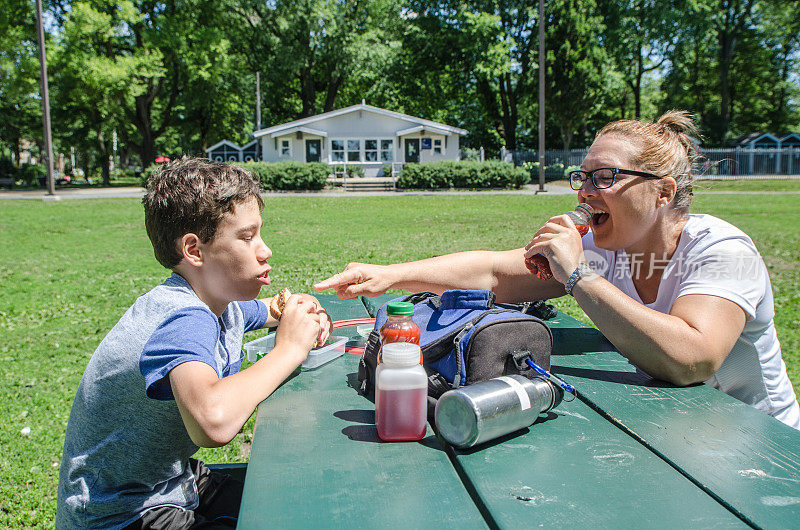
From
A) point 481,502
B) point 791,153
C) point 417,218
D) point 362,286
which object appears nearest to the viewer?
point 481,502

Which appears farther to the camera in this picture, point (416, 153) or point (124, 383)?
point (416, 153)

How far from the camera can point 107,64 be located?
34031mm

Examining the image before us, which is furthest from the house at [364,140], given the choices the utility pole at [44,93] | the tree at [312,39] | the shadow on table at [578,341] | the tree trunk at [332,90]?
the shadow on table at [578,341]

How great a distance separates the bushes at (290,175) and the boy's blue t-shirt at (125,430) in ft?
86.2

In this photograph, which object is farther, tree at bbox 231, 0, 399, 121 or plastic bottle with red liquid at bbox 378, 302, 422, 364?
tree at bbox 231, 0, 399, 121

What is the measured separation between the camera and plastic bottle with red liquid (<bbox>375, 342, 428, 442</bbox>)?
1.56m

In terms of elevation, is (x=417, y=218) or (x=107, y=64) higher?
(x=107, y=64)

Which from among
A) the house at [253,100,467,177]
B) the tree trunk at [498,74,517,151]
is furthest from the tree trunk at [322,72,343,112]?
the tree trunk at [498,74,517,151]

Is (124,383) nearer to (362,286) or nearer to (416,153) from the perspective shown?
(362,286)

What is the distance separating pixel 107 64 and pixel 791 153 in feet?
130

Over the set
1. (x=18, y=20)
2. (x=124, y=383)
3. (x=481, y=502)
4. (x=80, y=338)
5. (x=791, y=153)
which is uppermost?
(x=18, y=20)

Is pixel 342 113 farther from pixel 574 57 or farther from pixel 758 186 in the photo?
pixel 758 186

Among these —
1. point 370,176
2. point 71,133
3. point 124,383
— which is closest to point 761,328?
point 124,383

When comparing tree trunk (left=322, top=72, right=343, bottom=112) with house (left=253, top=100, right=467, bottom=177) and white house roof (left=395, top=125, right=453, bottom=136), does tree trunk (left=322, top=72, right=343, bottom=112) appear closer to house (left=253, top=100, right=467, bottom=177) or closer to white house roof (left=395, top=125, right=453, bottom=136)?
house (left=253, top=100, right=467, bottom=177)
